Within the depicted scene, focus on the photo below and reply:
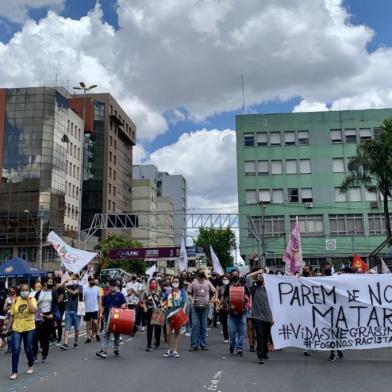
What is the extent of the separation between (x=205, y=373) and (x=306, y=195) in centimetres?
4744

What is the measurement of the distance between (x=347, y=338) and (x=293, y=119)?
157 ft

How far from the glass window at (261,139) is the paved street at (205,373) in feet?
148

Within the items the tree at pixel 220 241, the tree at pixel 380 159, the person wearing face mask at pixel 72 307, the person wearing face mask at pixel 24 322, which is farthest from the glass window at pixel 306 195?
the person wearing face mask at pixel 24 322

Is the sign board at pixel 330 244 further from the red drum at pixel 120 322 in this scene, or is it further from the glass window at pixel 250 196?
the red drum at pixel 120 322

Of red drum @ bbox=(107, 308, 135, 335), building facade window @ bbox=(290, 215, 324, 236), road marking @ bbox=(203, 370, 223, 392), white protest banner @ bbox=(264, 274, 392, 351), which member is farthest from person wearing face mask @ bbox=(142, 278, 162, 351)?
building facade window @ bbox=(290, 215, 324, 236)

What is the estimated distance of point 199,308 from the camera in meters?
12.3

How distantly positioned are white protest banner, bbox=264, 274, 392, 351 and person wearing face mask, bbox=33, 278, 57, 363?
4.82 meters

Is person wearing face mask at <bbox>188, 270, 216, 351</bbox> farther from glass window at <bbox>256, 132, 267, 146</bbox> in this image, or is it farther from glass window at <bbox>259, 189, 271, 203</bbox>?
glass window at <bbox>256, 132, 267, 146</bbox>

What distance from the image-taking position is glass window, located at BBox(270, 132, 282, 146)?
2207 inches

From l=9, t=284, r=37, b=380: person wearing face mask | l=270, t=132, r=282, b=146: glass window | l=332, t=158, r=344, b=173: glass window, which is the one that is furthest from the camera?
l=270, t=132, r=282, b=146: glass window

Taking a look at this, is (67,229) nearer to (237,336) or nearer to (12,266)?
(12,266)

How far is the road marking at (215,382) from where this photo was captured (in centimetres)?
802

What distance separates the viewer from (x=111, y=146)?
97312 millimetres

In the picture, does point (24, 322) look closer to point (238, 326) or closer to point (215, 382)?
point (215, 382)
